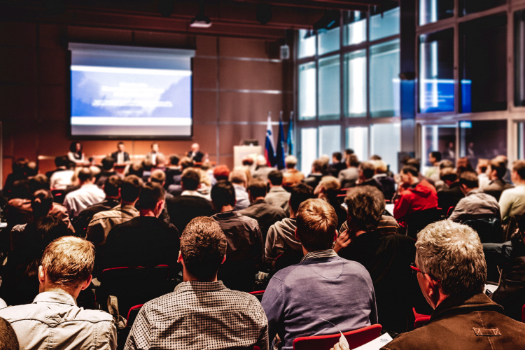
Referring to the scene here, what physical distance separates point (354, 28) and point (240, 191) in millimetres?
8303

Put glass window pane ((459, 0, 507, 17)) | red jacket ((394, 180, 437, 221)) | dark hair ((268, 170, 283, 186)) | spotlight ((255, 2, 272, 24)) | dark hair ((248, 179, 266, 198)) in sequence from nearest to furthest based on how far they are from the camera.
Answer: dark hair ((248, 179, 266, 198)) → red jacket ((394, 180, 437, 221)) → dark hair ((268, 170, 283, 186)) → glass window pane ((459, 0, 507, 17)) → spotlight ((255, 2, 272, 24))

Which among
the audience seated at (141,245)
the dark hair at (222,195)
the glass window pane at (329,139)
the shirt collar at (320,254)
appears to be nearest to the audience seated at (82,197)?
the dark hair at (222,195)

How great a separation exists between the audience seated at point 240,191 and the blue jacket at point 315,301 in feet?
10.3

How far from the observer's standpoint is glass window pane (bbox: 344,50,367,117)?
1191cm

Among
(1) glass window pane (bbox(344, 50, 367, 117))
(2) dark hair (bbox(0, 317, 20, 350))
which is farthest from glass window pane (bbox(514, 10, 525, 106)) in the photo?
(2) dark hair (bbox(0, 317, 20, 350))

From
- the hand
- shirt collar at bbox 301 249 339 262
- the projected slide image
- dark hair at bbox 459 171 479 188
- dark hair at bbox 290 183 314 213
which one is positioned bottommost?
the hand

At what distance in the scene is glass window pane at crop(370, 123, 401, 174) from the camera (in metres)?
11.1

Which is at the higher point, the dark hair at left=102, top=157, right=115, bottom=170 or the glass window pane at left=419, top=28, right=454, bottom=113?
the glass window pane at left=419, top=28, right=454, bottom=113

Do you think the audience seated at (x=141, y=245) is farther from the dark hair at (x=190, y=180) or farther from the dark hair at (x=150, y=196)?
the dark hair at (x=190, y=180)

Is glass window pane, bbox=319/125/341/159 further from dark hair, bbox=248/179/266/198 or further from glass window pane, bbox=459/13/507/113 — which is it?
dark hair, bbox=248/179/266/198

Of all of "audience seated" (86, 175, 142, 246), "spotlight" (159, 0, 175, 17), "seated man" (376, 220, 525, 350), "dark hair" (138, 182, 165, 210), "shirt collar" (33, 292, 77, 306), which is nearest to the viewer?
"seated man" (376, 220, 525, 350)

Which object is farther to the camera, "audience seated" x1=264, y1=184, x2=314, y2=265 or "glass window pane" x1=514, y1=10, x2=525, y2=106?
"glass window pane" x1=514, y1=10, x2=525, y2=106

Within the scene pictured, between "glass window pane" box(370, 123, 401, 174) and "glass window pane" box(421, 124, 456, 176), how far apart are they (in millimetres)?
1091

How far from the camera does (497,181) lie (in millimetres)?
5477
